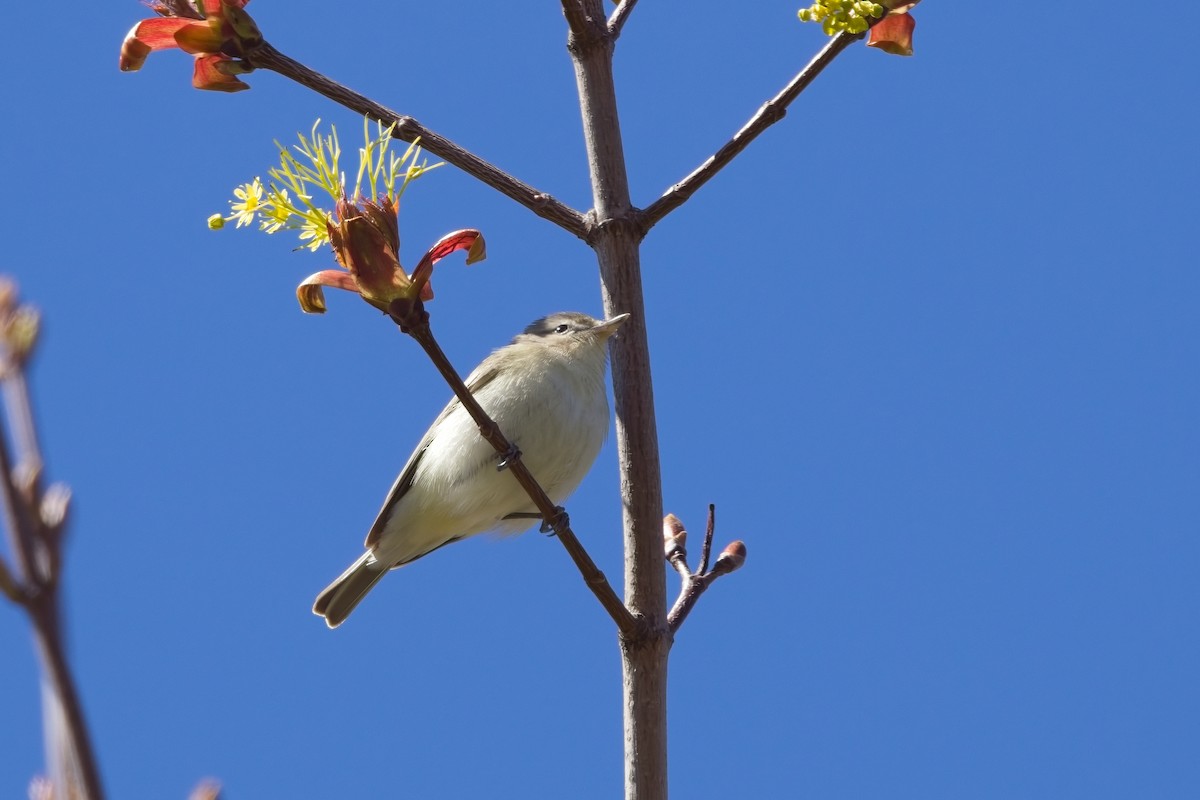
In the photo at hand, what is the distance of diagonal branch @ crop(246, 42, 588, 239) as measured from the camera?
3383mm

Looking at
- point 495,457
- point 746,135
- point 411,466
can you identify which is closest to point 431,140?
point 746,135

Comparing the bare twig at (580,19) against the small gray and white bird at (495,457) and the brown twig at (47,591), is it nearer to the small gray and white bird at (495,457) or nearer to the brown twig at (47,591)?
the small gray and white bird at (495,457)

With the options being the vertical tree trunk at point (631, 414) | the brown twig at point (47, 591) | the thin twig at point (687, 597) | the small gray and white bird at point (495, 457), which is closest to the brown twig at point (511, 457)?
the vertical tree trunk at point (631, 414)

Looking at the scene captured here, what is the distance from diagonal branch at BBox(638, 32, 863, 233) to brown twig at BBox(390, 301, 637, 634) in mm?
784

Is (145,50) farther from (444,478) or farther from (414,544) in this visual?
(414,544)

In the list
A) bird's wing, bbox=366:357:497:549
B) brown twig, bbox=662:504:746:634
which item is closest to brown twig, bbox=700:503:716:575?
brown twig, bbox=662:504:746:634

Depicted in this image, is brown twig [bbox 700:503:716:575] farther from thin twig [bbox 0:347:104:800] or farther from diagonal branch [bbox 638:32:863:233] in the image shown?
thin twig [bbox 0:347:104:800]

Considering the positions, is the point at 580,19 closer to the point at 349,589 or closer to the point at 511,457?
the point at 511,457

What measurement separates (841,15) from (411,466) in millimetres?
3257

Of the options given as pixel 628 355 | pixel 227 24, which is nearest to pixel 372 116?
pixel 227 24

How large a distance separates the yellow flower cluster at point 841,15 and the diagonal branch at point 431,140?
0.94 metres

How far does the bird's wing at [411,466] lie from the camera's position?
5660 mm

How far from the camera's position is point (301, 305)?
291cm

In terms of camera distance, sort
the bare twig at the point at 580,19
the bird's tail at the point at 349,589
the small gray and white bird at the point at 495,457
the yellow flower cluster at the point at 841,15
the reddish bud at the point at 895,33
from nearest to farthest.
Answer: the yellow flower cluster at the point at 841,15
the reddish bud at the point at 895,33
the bare twig at the point at 580,19
the small gray and white bird at the point at 495,457
the bird's tail at the point at 349,589
